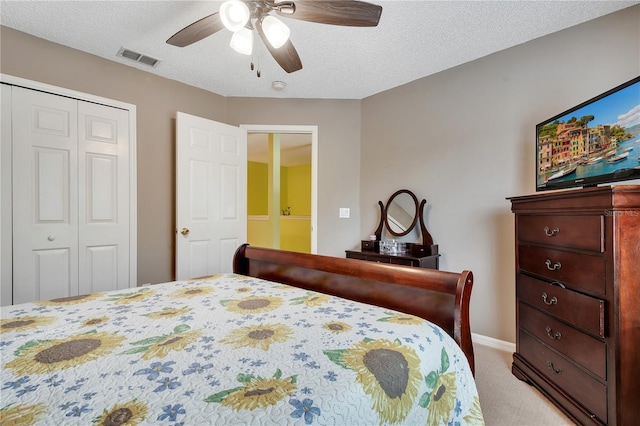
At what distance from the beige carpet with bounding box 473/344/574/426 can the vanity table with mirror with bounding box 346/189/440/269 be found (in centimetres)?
90

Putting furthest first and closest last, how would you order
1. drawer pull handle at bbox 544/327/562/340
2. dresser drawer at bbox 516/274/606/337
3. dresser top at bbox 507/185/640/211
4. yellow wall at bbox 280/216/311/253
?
yellow wall at bbox 280/216/311/253 → drawer pull handle at bbox 544/327/562/340 → dresser drawer at bbox 516/274/606/337 → dresser top at bbox 507/185/640/211

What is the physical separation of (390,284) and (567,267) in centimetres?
99

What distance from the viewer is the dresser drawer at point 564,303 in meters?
1.46

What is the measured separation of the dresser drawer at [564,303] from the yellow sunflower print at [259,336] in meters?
1.44

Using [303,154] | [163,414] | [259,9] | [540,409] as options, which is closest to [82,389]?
[163,414]

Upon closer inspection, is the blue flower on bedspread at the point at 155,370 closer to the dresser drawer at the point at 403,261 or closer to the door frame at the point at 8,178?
the dresser drawer at the point at 403,261

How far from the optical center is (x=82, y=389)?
2.35 feet

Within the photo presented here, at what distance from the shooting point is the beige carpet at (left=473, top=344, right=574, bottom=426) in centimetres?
165

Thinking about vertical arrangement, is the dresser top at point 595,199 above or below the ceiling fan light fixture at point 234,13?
below

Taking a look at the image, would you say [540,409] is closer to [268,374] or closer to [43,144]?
[268,374]

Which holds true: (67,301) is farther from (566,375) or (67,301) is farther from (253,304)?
(566,375)

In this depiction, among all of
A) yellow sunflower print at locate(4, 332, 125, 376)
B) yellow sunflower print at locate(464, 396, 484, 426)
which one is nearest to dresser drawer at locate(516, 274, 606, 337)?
yellow sunflower print at locate(464, 396, 484, 426)

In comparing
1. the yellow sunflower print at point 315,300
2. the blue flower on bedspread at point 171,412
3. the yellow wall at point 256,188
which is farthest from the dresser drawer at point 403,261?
the yellow wall at point 256,188

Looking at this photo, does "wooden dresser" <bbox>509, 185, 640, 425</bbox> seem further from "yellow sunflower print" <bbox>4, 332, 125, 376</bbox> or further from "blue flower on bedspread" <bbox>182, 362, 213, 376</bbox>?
"yellow sunflower print" <bbox>4, 332, 125, 376</bbox>
